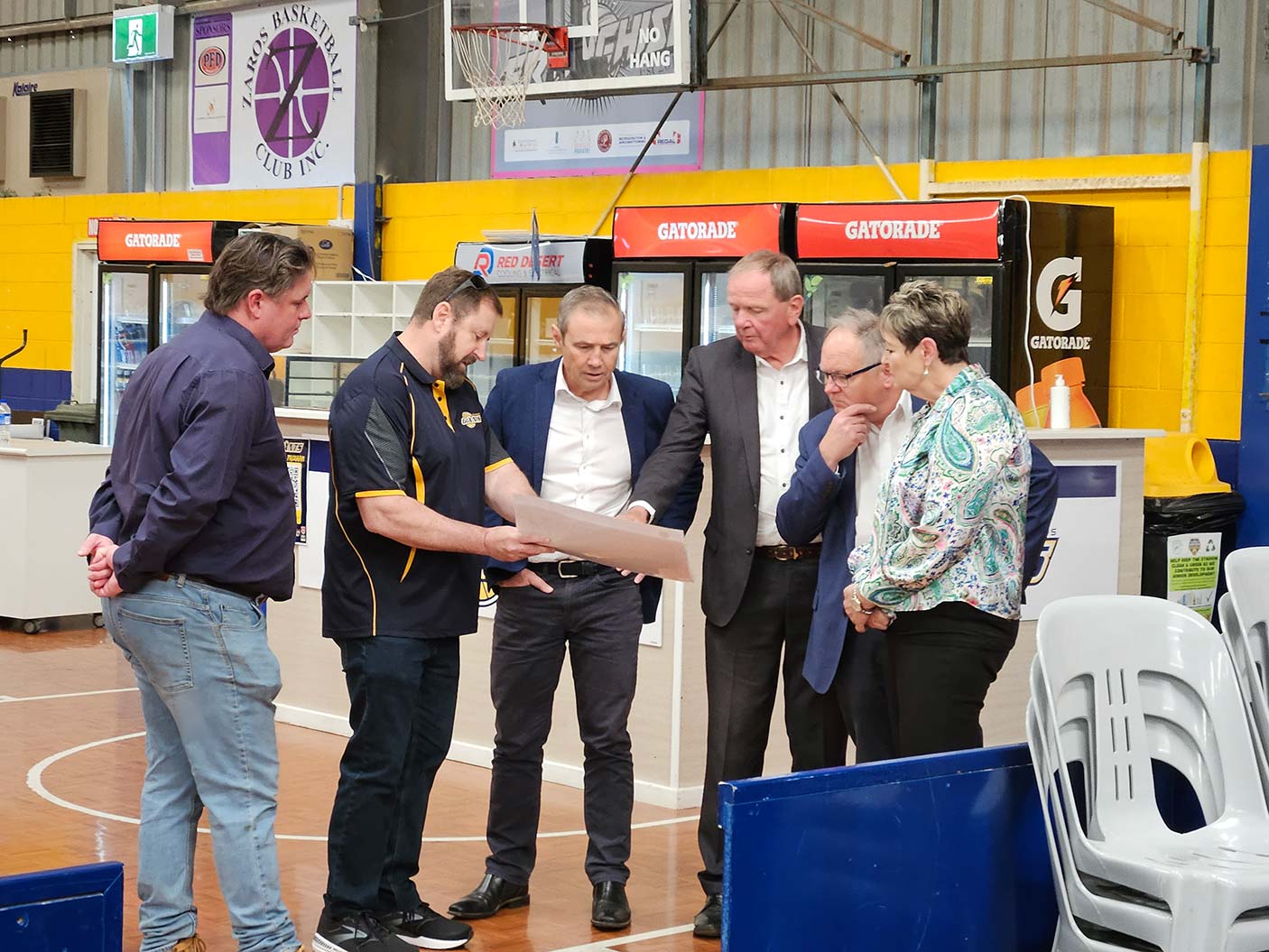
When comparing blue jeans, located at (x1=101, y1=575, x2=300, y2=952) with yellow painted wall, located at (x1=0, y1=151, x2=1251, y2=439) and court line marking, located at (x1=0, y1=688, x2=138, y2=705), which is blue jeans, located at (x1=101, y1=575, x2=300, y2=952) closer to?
court line marking, located at (x1=0, y1=688, x2=138, y2=705)

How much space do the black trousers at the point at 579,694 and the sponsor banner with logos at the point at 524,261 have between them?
20.9 feet

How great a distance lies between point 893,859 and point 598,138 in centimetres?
923

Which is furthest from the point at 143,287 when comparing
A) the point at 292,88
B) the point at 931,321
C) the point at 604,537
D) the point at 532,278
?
the point at 931,321

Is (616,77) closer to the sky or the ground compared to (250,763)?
closer to the sky

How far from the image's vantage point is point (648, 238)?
33.3 feet

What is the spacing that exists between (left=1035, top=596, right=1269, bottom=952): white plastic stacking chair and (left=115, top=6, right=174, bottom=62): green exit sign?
41.3ft

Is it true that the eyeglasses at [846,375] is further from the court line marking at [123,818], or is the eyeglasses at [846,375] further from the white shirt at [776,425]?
the court line marking at [123,818]

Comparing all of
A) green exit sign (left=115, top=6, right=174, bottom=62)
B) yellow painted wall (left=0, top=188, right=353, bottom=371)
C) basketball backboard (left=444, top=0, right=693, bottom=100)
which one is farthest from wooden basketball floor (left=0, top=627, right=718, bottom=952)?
green exit sign (left=115, top=6, right=174, bottom=62)

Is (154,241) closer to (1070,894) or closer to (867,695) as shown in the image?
(867,695)

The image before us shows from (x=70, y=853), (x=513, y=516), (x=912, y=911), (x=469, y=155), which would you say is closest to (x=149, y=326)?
(x=469, y=155)

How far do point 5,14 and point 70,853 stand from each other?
1344 centimetres

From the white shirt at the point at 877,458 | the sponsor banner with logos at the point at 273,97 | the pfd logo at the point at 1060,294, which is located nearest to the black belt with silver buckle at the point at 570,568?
the white shirt at the point at 877,458

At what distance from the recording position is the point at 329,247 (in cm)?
1276

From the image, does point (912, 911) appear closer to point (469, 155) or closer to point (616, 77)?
point (616, 77)
